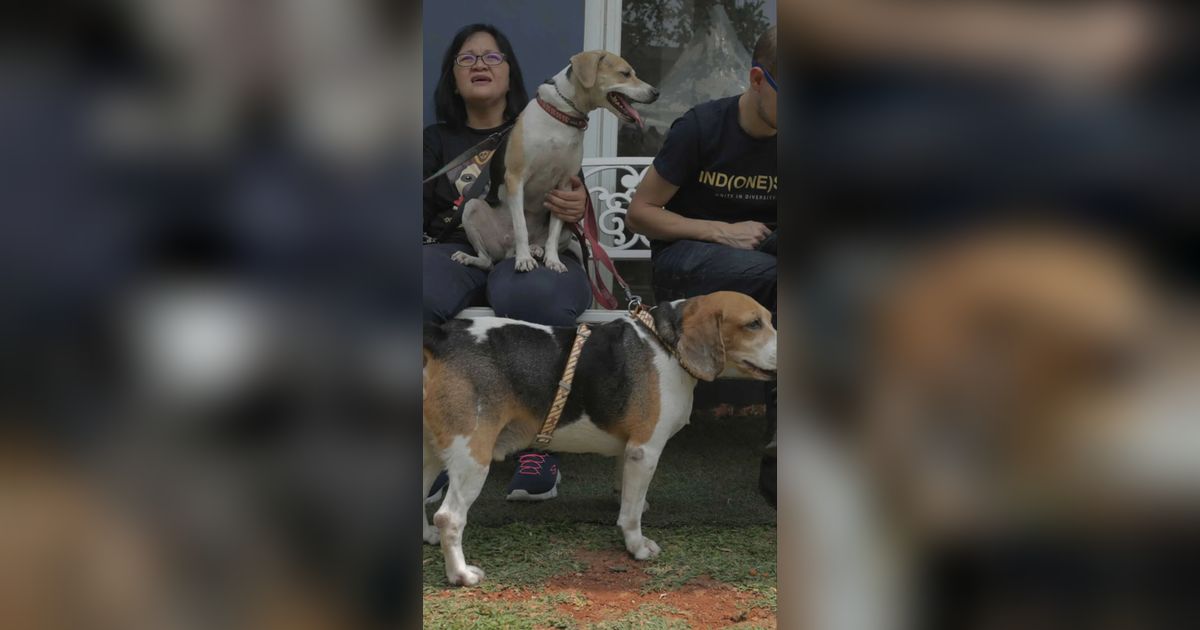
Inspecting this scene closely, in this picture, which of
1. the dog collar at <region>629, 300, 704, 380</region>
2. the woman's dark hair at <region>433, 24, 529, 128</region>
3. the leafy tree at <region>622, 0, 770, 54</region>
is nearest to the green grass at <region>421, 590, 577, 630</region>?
the dog collar at <region>629, 300, 704, 380</region>

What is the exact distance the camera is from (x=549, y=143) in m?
3.43

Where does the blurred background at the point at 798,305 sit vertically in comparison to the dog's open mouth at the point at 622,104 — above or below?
below

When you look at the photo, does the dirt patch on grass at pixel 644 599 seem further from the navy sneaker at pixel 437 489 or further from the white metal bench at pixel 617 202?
the white metal bench at pixel 617 202

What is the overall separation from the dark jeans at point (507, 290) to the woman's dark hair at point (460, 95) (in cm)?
62

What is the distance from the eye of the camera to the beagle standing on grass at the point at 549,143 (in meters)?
3.41

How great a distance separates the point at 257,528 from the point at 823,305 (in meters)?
0.42

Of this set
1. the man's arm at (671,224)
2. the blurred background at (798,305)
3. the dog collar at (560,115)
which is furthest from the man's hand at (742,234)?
the blurred background at (798,305)

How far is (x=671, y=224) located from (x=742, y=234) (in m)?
0.26

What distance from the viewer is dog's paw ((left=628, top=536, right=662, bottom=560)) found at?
8.82 feet

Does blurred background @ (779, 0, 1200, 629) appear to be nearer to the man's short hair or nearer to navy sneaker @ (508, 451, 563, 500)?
the man's short hair

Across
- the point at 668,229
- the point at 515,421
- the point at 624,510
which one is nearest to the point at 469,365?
the point at 515,421

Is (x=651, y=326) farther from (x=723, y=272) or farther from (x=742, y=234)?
(x=742, y=234)

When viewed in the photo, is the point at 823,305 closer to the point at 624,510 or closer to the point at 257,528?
the point at 257,528

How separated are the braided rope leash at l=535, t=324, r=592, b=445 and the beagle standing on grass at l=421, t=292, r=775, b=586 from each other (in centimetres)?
1
